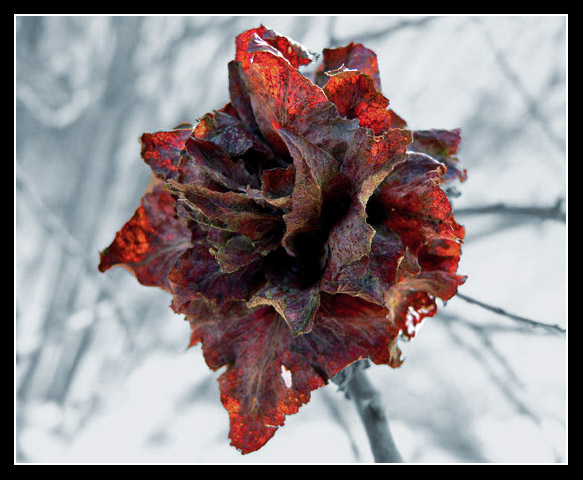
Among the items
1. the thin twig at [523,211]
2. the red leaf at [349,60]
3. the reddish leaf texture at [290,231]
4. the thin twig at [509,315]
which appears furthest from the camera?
the thin twig at [523,211]

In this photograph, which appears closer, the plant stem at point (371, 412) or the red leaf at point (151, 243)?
the red leaf at point (151, 243)

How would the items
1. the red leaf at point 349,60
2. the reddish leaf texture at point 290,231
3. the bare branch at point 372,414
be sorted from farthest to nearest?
the bare branch at point 372,414
the red leaf at point 349,60
the reddish leaf texture at point 290,231

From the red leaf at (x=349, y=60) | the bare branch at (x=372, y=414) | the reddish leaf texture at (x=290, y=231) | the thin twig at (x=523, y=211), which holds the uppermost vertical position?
Result: the thin twig at (x=523, y=211)

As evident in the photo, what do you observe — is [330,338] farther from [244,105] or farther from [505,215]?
[505,215]

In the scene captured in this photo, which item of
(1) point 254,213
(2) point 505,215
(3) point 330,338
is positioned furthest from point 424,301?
(2) point 505,215

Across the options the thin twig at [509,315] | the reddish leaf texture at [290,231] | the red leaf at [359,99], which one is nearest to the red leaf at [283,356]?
the reddish leaf texture at [290,231]

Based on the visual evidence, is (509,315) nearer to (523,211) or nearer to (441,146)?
(441,146)

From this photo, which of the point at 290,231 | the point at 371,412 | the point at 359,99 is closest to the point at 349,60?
the point at 359,99

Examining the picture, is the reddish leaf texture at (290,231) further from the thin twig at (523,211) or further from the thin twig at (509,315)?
the thin twig at (523,211)
